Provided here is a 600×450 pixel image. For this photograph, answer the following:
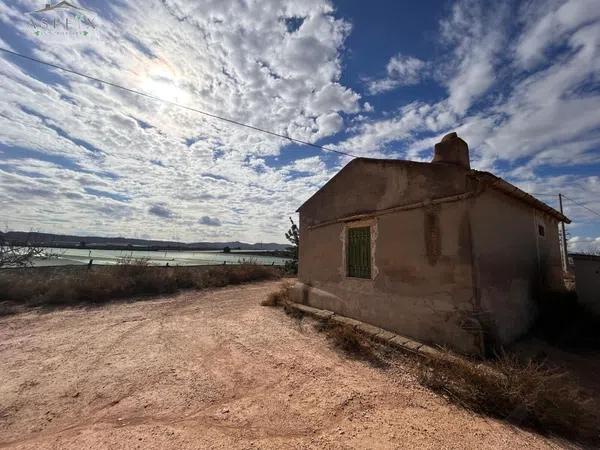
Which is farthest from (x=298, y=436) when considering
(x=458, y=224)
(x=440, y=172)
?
(x=440, y=172)

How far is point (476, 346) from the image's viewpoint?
473cm

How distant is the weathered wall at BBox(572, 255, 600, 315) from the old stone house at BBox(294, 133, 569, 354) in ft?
2.10

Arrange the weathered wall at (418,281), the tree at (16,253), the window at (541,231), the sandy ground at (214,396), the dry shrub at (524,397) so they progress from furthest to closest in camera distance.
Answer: the tree at (16,253), the window at (541,231), the weathered wall at (418,281), the dry shrub at (524,397), the sandy ground at (214,396)

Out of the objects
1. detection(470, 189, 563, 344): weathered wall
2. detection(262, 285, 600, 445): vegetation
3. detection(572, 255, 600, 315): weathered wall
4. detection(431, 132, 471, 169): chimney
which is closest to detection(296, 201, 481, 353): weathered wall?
detection(470, 189, 563, 344): weathered wall

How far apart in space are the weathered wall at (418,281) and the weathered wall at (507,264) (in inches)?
11.5

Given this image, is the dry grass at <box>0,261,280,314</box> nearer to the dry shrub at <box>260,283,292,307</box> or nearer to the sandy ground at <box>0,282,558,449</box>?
the sandy ground at <box>0,282,558,449</box>

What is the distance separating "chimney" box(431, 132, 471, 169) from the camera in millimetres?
5414

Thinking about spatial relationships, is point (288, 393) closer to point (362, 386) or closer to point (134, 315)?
point (362, 386)

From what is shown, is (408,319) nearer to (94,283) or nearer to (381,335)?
(381,335)

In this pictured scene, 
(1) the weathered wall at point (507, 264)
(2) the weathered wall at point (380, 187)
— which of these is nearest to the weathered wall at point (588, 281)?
(1) the weathered wall at point (507, 264)

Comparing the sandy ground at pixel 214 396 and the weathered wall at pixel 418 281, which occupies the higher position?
the weathered wall at pixel 418 281

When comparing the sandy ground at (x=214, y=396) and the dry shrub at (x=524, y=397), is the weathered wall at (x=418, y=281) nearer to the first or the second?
the dry shrub at (x=524, y=397)

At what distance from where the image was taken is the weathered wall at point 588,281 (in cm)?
686

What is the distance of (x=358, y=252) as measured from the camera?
7.12 meters
